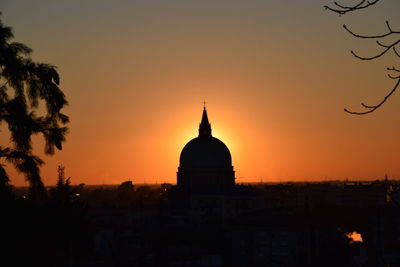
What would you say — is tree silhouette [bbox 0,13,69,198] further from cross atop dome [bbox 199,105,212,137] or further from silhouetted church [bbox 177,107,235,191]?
cross atop dome [bbox 199,105,212,137]

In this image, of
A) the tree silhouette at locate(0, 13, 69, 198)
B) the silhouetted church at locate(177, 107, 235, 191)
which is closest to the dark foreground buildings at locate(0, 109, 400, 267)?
the silhouetted church at locate(177, 107, 235, 191)

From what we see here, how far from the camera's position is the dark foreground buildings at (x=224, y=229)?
275 ft

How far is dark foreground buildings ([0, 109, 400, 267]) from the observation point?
83.9 metres

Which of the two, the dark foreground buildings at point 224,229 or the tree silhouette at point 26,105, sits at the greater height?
the dark foreground buildings at point 224,229

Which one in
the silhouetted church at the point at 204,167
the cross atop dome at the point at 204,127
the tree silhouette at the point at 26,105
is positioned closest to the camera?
the tree silhouette at the point at 26,105

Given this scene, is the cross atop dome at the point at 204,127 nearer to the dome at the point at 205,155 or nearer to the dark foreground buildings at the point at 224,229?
the dark foreground buildings at the point at 224,229

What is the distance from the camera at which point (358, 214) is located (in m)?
134

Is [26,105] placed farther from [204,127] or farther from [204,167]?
[204,127]

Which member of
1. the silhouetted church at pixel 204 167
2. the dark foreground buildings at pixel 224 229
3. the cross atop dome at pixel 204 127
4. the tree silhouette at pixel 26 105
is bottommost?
the tree silhouette at pixel 26 105

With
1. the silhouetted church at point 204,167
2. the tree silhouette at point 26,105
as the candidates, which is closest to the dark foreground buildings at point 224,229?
the silhouetted church at point 204,167

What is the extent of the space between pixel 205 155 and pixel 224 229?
2055 cm

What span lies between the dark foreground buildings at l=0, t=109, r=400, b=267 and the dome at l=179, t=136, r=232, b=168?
120 mm

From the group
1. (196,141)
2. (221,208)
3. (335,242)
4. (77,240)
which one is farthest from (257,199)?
(77,240)

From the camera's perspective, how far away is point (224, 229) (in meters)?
106
